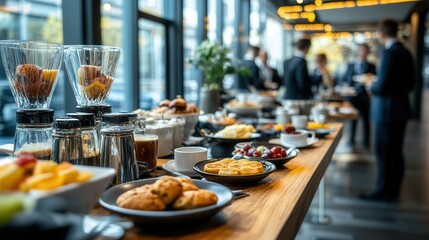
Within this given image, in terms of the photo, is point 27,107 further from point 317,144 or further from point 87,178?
point 317,144

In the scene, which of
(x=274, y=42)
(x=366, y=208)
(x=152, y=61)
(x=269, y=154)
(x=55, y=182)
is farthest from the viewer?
(x=274, y=42)

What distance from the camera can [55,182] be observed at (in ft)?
2.37

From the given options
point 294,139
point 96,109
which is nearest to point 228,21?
point 294,139

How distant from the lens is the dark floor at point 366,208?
3238mm

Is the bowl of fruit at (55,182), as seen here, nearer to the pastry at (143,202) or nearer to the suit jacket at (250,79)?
the pastry at (143,202)

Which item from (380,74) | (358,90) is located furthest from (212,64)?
(358,90)

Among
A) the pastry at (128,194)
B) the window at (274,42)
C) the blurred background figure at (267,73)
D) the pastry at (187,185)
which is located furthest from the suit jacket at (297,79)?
the window at (274,42)

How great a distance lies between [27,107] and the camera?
127cm

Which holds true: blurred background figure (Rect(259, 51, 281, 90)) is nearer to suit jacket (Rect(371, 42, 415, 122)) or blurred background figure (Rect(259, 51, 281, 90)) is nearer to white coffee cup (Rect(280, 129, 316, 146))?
suit jacket (Rect(371, 42, 415, 122))

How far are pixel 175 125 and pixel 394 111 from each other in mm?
2801

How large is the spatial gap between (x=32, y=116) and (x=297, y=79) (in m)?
3.92

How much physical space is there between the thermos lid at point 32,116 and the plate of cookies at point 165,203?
314 mm

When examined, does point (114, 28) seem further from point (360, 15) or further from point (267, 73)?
point (360, 15)

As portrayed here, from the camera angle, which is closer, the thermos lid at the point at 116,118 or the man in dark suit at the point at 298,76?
the thermos lid at the point at 116,118
